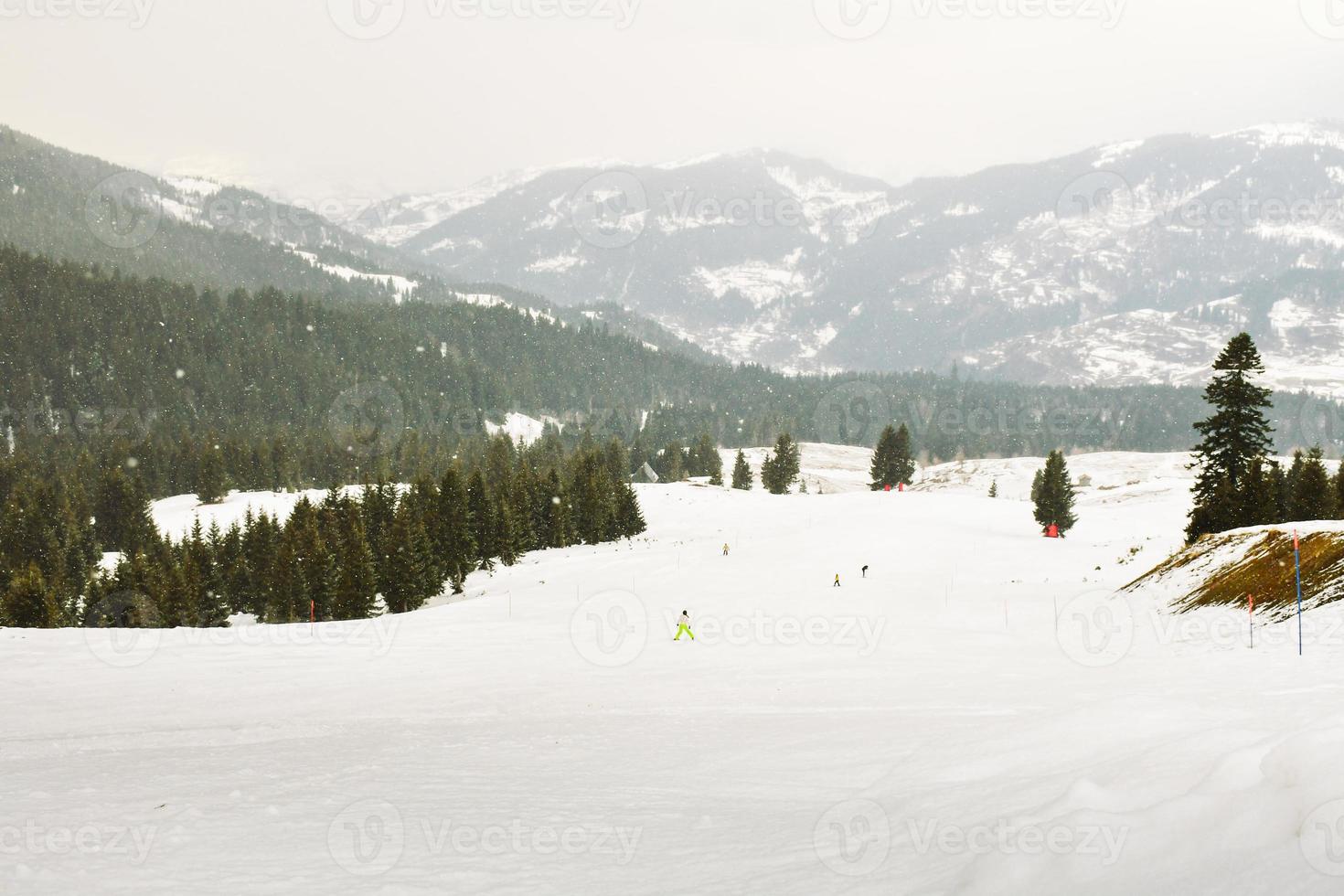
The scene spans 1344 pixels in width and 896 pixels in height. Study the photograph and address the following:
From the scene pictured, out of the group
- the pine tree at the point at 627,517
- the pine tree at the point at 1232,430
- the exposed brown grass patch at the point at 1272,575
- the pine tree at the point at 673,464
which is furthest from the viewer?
the pine tree at the point at 673,464

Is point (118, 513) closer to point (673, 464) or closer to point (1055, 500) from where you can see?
point (673, 464)

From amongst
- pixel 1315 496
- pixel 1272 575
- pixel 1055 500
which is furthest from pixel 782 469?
pixel 1272 575

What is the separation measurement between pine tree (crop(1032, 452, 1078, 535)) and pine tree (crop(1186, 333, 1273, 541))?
80.9 feet

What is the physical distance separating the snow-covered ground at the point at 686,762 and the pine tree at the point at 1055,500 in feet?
135

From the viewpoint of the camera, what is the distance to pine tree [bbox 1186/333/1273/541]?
120 ft

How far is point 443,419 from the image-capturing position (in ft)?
650

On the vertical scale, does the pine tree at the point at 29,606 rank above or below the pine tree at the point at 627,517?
below

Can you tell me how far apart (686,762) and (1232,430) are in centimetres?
3842

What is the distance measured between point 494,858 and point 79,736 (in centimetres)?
940

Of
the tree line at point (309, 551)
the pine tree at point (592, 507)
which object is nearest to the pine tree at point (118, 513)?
the tree line at point (309, 551)

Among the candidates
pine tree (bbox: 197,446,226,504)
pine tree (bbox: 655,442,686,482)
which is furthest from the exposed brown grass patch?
pine tree (bbox: 655,442,686,482)

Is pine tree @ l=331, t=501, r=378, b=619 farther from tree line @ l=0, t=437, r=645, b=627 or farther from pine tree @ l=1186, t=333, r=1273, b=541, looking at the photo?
pine tree @ l=1186, t=333, r=1273, b=541

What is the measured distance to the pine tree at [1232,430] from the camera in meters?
36.5

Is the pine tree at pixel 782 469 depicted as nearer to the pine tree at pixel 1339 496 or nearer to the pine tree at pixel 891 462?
the pine tree at pixel 891 462
